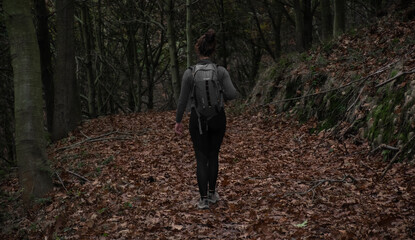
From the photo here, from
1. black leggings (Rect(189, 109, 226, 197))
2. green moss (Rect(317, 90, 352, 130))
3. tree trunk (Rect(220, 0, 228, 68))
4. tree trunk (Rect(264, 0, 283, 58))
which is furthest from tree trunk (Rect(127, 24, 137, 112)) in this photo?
black leggings (Rect(189, 109, 226, 197))

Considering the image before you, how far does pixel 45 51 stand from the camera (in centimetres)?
1127

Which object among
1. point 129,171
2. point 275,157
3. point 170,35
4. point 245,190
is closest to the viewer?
point 245,190

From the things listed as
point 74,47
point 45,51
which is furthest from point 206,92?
point 74,47

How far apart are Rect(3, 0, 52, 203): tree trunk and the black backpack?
2.87 metres

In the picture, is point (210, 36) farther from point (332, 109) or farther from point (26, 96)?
point (332, 109)

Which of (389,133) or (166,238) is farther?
(389,133)

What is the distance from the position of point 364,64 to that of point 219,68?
544 cm

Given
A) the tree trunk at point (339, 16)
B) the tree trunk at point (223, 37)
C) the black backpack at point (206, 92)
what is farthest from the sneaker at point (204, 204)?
the tree trunk at point (223, 37)

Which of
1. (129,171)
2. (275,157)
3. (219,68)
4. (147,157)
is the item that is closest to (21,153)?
(129,171)

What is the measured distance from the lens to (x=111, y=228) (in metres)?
4.53

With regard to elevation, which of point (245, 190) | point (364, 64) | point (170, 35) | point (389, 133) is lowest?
point (245, 190)

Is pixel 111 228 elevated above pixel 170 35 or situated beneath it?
situated beneath

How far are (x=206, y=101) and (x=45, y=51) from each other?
8669mm

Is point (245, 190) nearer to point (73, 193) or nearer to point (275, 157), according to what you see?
point (275, 157)
